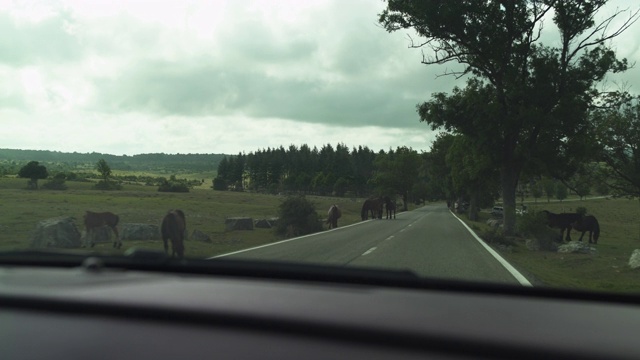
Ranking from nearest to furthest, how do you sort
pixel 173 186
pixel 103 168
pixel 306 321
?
pixel 306 321 < pixel 103 168 < pixel 173 186

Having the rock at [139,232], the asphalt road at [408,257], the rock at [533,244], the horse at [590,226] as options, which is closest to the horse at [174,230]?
the asphalt road at [408,257]

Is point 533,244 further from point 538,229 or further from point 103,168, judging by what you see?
point 103,168

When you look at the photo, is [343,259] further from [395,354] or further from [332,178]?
[332,178]

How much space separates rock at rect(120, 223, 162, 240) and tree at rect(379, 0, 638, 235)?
15.0 m

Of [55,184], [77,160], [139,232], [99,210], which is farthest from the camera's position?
[55,184]

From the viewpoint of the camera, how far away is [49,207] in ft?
83.9

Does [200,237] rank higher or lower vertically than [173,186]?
lower

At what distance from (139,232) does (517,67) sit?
18873 millimetres

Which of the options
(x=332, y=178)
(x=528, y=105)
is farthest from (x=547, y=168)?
(x=332, y=178)

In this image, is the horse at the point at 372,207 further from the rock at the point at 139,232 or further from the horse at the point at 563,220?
the rock at the point at 139,232

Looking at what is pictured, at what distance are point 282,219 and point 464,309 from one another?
970 inches

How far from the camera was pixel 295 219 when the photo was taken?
88.3ft

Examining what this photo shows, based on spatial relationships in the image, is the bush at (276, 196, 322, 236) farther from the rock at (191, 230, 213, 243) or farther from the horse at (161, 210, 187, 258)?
the horse at (161, 210, 187, 258)

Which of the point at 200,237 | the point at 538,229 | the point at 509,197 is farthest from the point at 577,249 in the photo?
the point at 200,237
